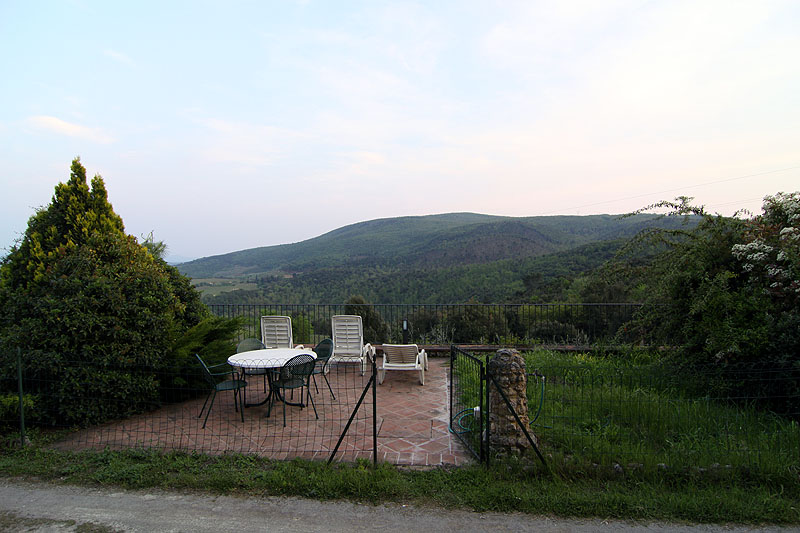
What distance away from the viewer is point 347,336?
720 centimetres

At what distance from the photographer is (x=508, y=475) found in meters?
3.60

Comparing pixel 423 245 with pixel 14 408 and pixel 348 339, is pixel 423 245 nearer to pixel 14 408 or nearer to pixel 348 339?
pixel 348 339

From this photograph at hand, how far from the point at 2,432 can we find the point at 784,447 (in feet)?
25.2

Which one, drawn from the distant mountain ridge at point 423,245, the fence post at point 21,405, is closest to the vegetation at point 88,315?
the fence post at point 21,405

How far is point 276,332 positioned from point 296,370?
2.62 metres

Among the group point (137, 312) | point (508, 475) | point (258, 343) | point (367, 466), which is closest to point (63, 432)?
point (137, 312)

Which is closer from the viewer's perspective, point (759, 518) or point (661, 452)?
point (759, 518)

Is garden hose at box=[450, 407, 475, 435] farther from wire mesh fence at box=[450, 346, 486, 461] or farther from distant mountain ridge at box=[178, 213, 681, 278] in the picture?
distant mountain ridge at box=[178, 213, 681, 278]

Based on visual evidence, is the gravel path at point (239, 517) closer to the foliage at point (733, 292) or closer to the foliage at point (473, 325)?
the foliage at point (733, 292)

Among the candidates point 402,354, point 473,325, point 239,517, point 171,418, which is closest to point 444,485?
point 239,517

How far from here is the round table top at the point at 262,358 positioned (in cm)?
504

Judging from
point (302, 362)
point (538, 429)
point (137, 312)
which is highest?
point (137, 312)

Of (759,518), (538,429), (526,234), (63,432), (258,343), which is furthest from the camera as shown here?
(526,234)

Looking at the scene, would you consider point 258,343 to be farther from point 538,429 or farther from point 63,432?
point 538,429
